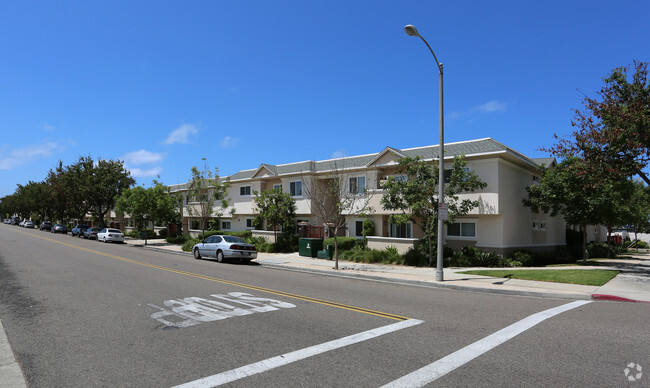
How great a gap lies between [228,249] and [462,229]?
1334 cm

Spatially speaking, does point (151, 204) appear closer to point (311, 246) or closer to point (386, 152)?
point (311, 246)

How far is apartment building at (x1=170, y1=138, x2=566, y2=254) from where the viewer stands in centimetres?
2130

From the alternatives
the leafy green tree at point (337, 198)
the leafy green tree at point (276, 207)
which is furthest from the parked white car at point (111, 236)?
the leafy green tree at point (337, 198)

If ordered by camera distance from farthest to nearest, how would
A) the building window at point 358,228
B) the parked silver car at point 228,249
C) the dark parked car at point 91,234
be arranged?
the dark parked car at point 91,234, the building window at point 358,228, the parked silver car at point 228,249

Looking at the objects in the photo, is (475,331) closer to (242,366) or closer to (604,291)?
(242,366)

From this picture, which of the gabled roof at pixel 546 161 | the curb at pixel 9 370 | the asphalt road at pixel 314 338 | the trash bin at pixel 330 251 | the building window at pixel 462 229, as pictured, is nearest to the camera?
the curb at pixel 9 370

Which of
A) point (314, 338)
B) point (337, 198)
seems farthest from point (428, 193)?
point (314, 338)

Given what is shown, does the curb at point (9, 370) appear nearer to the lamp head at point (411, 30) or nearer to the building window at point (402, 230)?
the lamp head at point (411, 30)

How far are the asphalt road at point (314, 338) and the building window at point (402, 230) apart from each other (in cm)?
1310

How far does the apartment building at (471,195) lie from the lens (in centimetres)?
2130

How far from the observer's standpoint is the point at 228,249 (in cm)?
2125

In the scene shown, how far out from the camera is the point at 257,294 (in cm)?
1100

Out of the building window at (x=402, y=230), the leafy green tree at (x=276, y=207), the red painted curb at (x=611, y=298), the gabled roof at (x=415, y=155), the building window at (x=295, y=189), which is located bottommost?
the red painted curb at (x=611, y=298)

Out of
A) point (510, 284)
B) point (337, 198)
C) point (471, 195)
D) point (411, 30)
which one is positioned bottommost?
point (510, 284)
